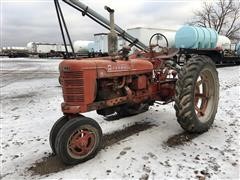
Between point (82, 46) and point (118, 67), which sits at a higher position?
point (82, 46)

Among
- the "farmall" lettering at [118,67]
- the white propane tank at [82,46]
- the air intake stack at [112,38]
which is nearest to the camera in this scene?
the "farmall" lettering at [118,67]

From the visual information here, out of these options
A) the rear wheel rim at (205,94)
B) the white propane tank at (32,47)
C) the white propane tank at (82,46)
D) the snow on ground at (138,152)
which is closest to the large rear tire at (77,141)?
the snow on ground at (138,152)

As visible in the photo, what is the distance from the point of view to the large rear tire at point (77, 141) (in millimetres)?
3551

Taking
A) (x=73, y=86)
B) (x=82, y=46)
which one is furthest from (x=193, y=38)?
(x=82, y=46)

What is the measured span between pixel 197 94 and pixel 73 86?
8.32 ft

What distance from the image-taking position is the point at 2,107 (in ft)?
24.5

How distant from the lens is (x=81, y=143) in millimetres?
3717

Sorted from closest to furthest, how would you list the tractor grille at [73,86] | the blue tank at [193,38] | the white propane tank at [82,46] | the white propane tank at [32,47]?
the tractor grille at [73,86] < the blue tank at [193,38] < the white propane tank at [82,46] < the white propane tank at [32,47]

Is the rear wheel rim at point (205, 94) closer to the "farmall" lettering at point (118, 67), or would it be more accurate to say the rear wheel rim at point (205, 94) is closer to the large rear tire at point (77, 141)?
the "farmall" lettering at point (118, 67)

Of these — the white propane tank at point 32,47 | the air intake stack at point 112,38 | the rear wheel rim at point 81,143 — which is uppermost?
the white propane tank at point 32,47

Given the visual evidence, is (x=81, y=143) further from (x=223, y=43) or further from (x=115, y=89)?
(x=223, y=43)

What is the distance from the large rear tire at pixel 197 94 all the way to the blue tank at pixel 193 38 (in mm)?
13341

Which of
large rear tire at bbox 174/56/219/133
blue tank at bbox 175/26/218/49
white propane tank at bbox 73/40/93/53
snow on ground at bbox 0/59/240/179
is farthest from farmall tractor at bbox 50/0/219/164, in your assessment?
white propane tank at bbox 73/40/93/53

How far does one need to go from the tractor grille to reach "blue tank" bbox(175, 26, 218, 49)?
610 inches
